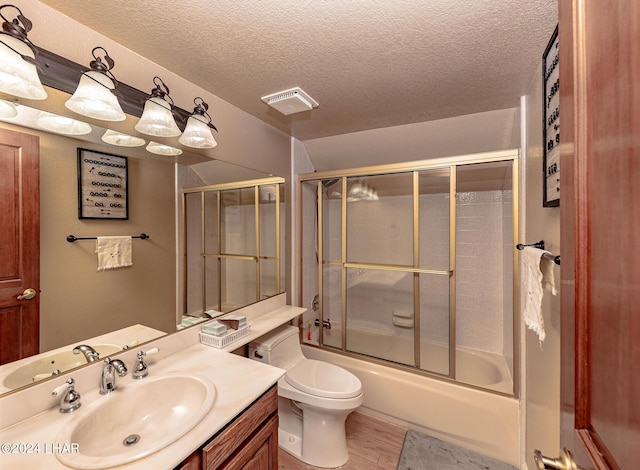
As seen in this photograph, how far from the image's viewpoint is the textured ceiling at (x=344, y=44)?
1050 millimetres

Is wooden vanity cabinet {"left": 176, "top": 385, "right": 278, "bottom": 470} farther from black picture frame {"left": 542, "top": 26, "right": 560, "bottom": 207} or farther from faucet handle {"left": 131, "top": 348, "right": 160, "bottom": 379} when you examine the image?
black picture frame {"left": 542, "top": 26, "right": 560, "bottom": 207}

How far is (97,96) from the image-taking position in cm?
105

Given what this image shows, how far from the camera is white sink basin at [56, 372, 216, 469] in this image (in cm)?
80

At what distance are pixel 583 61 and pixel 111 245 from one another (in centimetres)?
170

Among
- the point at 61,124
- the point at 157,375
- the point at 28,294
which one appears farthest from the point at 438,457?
the point at 61,124

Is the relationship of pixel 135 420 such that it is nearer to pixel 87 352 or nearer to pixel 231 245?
pixel 87 352

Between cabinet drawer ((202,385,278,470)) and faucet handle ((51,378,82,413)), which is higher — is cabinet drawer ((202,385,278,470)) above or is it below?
below

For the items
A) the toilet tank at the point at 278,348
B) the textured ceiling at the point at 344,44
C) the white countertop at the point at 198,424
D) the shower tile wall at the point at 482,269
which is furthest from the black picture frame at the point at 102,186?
the shower tile wall at the point at 482,269

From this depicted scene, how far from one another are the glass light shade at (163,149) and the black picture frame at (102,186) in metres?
0.15

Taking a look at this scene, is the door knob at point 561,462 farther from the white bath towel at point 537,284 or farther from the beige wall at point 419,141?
the beige wall at point 419,141

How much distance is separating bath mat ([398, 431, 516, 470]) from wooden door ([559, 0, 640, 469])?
1.60 metres

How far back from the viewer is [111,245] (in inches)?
49.6

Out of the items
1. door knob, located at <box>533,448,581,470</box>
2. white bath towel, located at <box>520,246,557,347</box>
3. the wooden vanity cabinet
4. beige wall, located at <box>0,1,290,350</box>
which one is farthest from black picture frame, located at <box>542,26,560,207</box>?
beige wall, located at <box>0,1,290,350</box>

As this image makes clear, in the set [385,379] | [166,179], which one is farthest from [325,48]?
[385,379]
